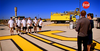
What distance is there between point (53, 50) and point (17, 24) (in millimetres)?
5638

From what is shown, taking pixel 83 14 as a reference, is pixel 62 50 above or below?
below

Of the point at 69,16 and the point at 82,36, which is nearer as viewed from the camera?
the point at 82,36

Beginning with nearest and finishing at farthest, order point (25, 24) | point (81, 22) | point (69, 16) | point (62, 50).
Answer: point (81, 22) < point (62, 50) < point (25, 24) < point (69, 16)

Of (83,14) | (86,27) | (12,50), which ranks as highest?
(83,14)

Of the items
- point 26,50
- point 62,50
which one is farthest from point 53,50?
point 26,50

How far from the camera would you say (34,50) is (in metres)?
3.94

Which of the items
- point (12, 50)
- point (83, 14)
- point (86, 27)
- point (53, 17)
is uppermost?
point (53, 17)

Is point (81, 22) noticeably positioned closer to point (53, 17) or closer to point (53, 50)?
point (53, 50)

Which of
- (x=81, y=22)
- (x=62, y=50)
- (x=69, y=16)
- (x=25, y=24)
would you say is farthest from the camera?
(x=69, y=16)

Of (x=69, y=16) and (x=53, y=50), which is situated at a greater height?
(x=69, y=16)

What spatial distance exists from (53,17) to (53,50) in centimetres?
2010

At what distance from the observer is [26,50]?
12.9 ft

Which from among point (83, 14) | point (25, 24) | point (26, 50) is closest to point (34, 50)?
point (26, 50)

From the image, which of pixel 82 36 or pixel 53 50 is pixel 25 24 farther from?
pixel 82 36
